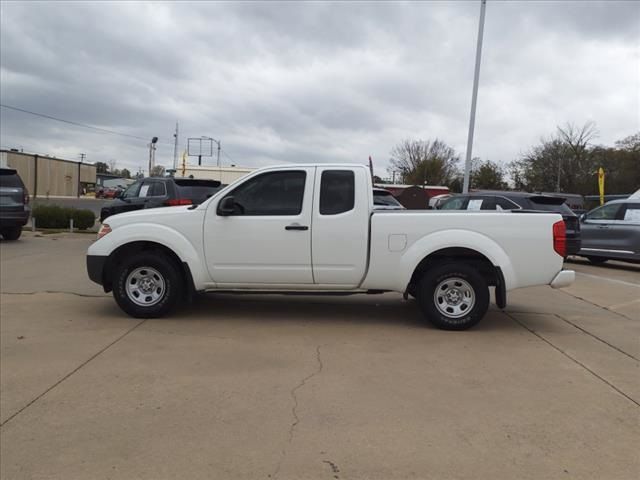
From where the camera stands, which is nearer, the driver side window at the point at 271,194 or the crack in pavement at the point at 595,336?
the crack in pavement at the point at 595,336

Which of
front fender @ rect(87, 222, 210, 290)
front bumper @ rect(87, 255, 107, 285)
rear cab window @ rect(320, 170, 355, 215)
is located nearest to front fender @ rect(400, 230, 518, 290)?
rear cab window @ rect(320, 170, 355, 215)

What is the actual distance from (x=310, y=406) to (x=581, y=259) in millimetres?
13042

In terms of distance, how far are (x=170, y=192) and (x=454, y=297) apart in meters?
8.38

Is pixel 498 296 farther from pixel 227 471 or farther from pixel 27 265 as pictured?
pixel 27 265

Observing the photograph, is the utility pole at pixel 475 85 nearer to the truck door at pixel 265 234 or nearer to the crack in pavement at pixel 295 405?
the truck door at pixel 265 234

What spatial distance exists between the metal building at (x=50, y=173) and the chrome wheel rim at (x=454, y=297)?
50.2 m

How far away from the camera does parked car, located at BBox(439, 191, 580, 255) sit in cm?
1070

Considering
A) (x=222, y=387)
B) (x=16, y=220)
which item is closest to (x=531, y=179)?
(x=16, y=220)

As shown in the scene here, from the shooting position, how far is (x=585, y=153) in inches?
2089

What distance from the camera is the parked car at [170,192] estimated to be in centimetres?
1229

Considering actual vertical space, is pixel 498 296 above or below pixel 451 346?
above

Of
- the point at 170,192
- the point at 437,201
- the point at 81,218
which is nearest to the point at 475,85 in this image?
the point at 437,201

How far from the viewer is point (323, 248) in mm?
6023

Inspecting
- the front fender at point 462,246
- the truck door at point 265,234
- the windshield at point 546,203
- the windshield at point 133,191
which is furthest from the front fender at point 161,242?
the windshield at point 546,203
